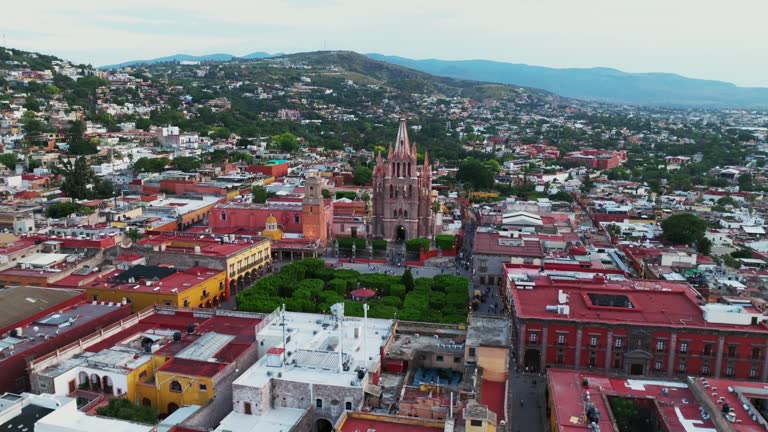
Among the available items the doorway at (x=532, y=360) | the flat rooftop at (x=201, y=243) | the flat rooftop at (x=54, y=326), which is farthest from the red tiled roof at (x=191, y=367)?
the flat rooftop at (x=201, y=243)

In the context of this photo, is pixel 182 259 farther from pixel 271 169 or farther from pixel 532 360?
pixel 271 169

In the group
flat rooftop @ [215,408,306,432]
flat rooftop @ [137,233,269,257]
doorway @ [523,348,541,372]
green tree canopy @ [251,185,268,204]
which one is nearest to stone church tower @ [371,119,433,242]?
flat rooftop @ [137,233,269,257]

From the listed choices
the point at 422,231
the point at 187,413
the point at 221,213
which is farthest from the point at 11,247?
the point at 422,231

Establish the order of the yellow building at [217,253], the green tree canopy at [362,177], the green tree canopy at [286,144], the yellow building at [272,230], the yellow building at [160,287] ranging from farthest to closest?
1. the green tree canopy at [286,144]
2. the green tree canopy at [362,177]
3. the yellow building at [272,230]
4. the yellow building at [217,253]
5. the yellow building at [160,287]

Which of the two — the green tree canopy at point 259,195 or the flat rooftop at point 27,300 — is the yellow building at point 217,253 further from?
the green tree canopy at point 259,195

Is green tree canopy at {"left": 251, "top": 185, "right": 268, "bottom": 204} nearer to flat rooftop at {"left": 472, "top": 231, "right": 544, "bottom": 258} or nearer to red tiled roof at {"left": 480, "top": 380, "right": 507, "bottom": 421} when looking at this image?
flat rooftop at {"left": 472, "top": 231, "right": 544, "bottom": 258}

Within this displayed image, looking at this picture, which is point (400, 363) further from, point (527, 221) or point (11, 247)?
point (527, 221)
